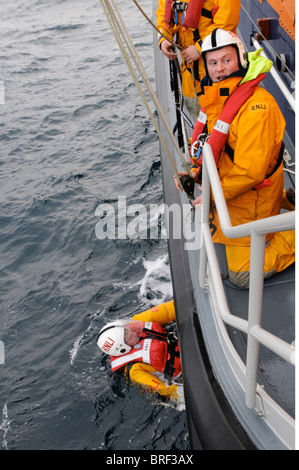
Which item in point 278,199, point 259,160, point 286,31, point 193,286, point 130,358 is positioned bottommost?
point 130,358

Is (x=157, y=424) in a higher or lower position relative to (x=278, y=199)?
lower

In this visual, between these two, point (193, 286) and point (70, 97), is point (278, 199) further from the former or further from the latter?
point (70, 97)

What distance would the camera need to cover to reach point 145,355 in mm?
4211

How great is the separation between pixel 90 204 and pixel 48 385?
3.11 metres

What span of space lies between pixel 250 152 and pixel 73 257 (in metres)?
4.03

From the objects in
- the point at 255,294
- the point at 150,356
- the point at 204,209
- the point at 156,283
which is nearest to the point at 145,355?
the point at 150,356

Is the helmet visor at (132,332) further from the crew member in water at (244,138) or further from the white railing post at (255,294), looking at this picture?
the white railing post at (255,294)

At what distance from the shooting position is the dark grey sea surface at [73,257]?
4184 millimetres

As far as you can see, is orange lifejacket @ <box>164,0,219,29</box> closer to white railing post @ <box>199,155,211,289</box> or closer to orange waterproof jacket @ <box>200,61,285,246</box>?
orange waterproof jacket @ <box>200,61,285,246</box>

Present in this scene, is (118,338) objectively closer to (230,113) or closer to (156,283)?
(156,283)

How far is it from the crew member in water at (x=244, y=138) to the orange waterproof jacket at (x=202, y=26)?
102 cm

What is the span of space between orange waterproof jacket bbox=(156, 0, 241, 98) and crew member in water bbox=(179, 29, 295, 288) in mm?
1022
